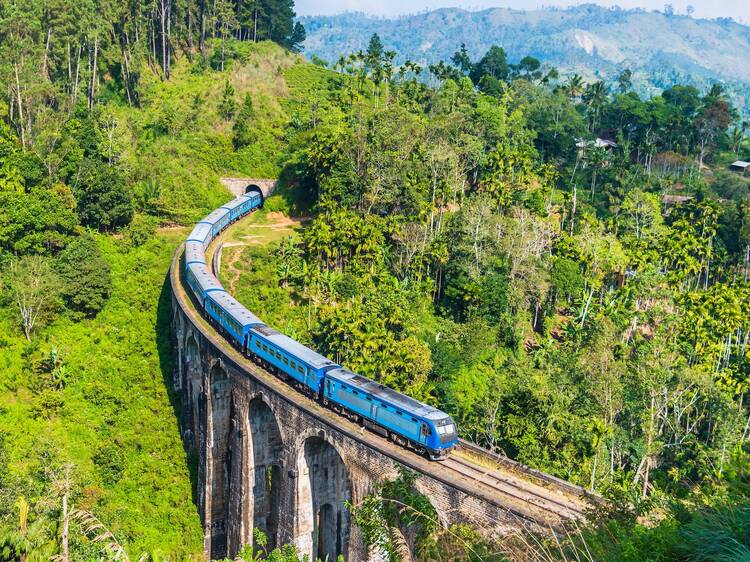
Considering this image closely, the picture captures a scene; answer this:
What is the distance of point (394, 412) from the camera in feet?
99.0

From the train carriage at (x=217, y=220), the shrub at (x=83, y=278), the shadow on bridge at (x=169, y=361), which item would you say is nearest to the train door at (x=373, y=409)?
the shadow on bridge at (x=169, y=361)

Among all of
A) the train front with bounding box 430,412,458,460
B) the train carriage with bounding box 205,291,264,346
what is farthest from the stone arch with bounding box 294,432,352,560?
the train carriage with bounding box 205,291,264,346

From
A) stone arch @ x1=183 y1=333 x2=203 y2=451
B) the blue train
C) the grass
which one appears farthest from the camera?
stone arch @ x1=183 y1=333 x2=203 y2=451

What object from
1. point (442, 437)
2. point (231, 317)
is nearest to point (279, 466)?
point (231, 317)

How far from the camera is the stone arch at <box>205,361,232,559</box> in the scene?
1628 inches

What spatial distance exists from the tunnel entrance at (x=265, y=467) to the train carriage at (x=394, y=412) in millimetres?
5673

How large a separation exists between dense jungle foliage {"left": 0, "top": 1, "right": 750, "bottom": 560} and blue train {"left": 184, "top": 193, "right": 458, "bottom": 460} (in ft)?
13.6

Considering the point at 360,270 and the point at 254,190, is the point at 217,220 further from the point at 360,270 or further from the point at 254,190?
the point at 360,270

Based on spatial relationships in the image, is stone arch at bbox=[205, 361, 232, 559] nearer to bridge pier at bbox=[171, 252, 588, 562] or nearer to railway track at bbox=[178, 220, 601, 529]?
bridge pier at bbox=[171, 252, 588, 562]

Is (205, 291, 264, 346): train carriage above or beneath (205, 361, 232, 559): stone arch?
above

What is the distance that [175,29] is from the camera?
9738 cm

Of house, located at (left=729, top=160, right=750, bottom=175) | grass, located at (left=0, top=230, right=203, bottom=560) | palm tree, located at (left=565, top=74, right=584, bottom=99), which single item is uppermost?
palm tree, located at (left=565, top=74, right=584, bottom=99)

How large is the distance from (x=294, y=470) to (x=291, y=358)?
6200mm

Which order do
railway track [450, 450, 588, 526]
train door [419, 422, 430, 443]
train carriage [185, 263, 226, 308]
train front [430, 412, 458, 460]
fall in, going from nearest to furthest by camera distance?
railway track [450, 450, 588, 526], train front [430, 412, 458, 460], train door [419, 422, 430, 443], train carriage [185, 263, 226, 308]
